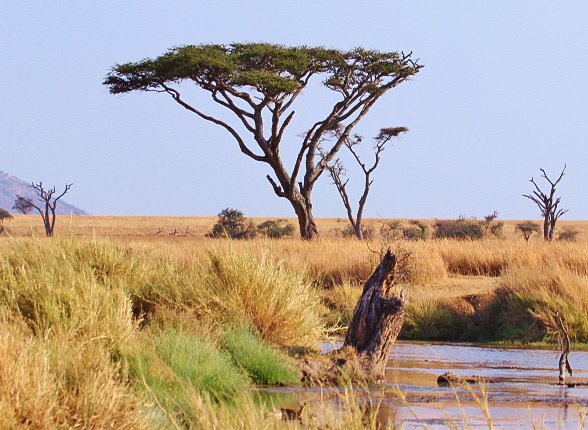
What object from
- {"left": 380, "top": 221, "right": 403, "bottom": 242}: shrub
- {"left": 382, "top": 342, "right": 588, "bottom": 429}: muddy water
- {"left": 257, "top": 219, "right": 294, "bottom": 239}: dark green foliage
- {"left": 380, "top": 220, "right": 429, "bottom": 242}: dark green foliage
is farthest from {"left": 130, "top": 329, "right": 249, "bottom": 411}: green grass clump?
{"left": 257, "top": 219, "right": 294, "bottom": 239}: dark green foliage

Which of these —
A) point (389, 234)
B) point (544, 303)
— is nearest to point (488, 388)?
point (544, 303)

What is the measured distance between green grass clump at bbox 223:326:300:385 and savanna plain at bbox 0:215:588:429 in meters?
0.01

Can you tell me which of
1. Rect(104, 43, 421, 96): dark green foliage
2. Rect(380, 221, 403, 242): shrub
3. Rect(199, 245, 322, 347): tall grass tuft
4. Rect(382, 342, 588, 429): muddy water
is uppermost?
Rect(104, 43, 421, 96): dark green foliage

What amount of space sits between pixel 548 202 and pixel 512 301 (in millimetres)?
20924

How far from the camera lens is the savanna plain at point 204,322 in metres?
5.56

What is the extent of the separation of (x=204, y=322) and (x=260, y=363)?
143cm

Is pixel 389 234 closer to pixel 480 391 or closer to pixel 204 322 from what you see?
pixel 204 322

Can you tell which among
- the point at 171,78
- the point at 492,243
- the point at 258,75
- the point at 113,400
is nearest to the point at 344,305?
the point at 492,243

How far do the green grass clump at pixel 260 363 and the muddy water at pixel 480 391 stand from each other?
1.26 ft

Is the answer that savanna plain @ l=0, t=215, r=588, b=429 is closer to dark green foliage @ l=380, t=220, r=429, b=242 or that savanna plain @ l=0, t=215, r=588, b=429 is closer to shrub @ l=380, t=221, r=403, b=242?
shrub @ l=380, t=221, r=403, b=242

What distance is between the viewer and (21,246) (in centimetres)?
1185

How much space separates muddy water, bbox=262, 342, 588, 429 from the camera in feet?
23.4

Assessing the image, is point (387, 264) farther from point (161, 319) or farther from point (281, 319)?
point (161, 319)

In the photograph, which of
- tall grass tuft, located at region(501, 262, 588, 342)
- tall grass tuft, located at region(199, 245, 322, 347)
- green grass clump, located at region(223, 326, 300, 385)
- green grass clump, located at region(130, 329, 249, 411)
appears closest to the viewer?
green grass clump, located at region(130, 329, 249, 411)
